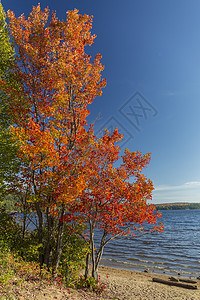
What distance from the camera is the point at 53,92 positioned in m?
10.4

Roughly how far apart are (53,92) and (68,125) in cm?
199

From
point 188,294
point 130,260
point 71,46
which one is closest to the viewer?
point 71,46

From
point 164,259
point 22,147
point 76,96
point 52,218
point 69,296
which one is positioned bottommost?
point 164,259

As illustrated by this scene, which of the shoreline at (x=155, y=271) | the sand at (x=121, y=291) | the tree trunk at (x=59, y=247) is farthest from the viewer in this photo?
the shoreline at (x=155, y=271)

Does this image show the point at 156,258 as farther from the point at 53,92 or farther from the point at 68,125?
the point at 53,92

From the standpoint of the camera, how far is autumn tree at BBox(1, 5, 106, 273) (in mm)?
9258

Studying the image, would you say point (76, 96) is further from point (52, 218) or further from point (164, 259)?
point (164, 259)

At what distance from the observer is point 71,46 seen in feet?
30.9

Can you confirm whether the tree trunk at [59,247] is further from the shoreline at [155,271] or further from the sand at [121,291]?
the shoreline at [155,271]

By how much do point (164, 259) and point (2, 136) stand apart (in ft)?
84.8

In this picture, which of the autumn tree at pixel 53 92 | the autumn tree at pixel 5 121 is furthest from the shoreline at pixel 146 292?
the autumn tree at pixel 5 121

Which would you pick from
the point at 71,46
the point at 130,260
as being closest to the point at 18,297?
the point at 71,46

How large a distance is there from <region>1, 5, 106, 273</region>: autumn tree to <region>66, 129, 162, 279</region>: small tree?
880 mm

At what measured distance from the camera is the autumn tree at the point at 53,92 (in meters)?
9.26
